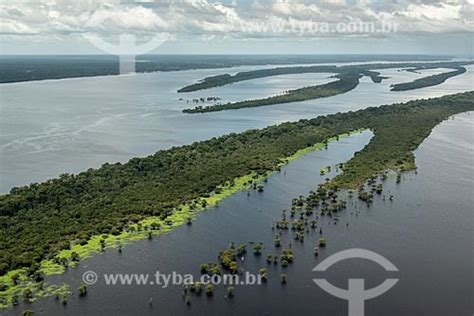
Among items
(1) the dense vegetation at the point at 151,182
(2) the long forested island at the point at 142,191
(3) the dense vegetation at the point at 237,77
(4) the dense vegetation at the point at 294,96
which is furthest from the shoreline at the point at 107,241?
(3) the dense vegetation at the point at 237,77

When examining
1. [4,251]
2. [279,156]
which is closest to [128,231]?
[4,251]

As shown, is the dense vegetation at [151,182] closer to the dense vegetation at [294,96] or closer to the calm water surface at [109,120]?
the calm water surface at [109,120]

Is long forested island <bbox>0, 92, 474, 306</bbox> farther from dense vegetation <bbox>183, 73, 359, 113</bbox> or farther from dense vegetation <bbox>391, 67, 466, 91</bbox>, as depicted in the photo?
dense vegetation <bbox>391, 67, 466, 91</bbox>

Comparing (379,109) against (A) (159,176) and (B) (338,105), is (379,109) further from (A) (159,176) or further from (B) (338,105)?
(A) (159,176)

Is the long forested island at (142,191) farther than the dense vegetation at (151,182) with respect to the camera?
No

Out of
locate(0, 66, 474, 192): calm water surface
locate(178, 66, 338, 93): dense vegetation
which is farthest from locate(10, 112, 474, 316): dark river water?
locate(178, 66, 338, 93): dense vegetation
